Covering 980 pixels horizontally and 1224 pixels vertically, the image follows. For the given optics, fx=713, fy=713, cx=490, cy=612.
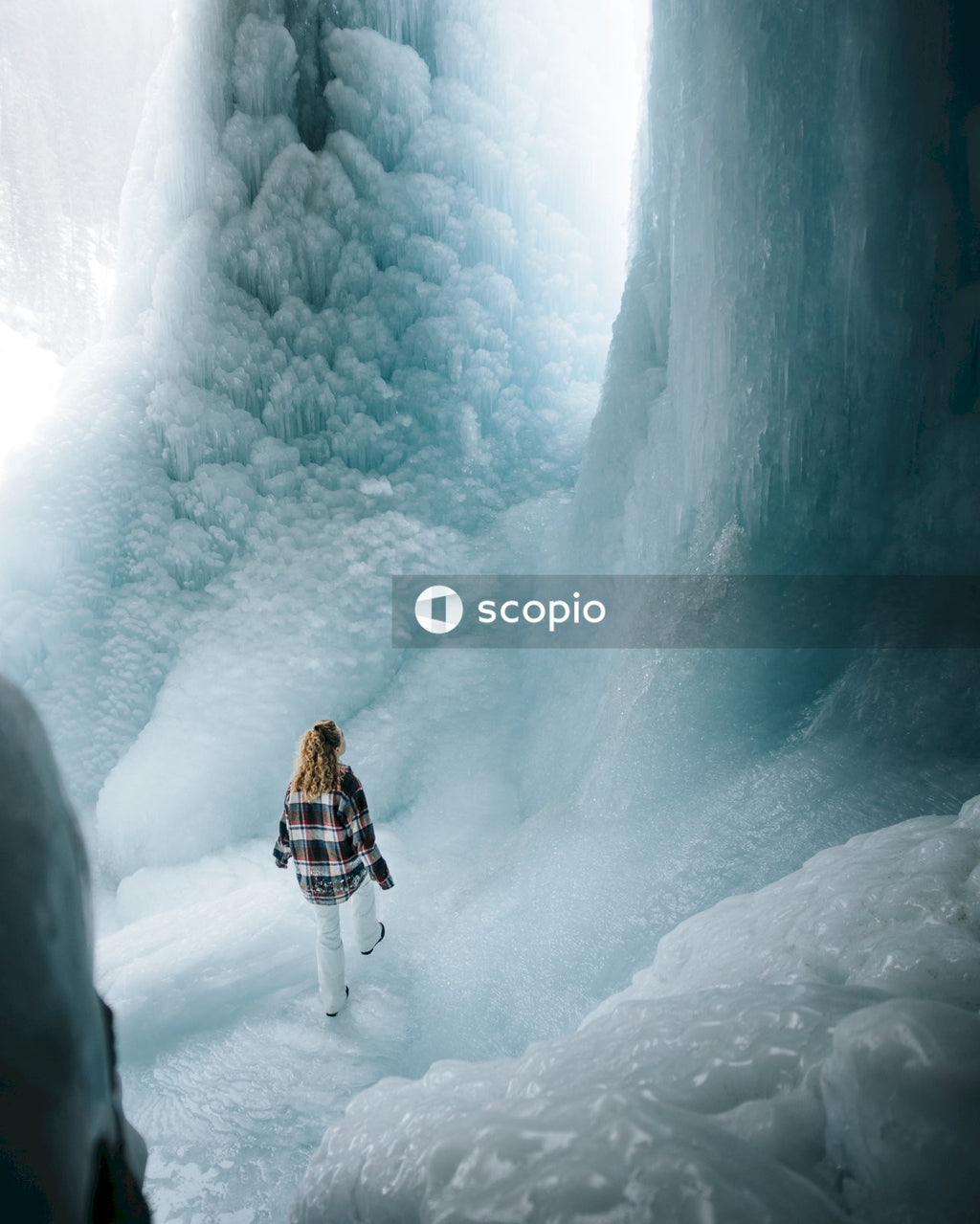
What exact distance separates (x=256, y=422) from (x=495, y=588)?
1833 mm

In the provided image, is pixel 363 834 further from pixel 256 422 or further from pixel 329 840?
pixel 256 422

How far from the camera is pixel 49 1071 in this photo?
2.96 ft

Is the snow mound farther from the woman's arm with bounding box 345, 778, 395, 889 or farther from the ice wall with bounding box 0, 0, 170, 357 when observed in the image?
the ice wall with bounding box 0, 0, 170, 357

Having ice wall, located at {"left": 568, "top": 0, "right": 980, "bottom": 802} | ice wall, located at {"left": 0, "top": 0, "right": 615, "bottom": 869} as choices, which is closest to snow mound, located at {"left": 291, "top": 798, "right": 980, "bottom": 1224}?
ice wall, located at {"left": 568, "top": 0, "right": 980, "bottom": 802}

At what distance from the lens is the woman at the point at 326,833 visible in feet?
7.33

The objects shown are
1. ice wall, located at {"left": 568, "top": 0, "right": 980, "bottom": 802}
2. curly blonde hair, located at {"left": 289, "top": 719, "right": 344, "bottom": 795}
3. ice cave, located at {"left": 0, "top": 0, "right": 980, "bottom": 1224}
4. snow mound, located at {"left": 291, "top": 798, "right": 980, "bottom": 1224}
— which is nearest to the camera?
snow mound, located at {"left": 291, "top": 798, "right": 980, "bottom": 1224}

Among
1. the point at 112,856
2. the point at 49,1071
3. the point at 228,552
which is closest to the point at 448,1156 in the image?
the point at 49,1071

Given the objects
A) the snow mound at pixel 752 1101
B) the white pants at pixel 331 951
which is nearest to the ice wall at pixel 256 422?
the white pants at pixel 331 951

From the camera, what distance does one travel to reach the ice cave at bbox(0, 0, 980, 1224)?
0.98 m

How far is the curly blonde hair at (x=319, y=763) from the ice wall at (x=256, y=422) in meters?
2.03

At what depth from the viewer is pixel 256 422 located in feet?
14.8

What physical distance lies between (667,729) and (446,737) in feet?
5.31

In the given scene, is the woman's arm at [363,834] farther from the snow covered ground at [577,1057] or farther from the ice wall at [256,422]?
the ice wall at [256,422]

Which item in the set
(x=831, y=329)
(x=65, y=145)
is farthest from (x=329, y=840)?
(x=65, y=145)
